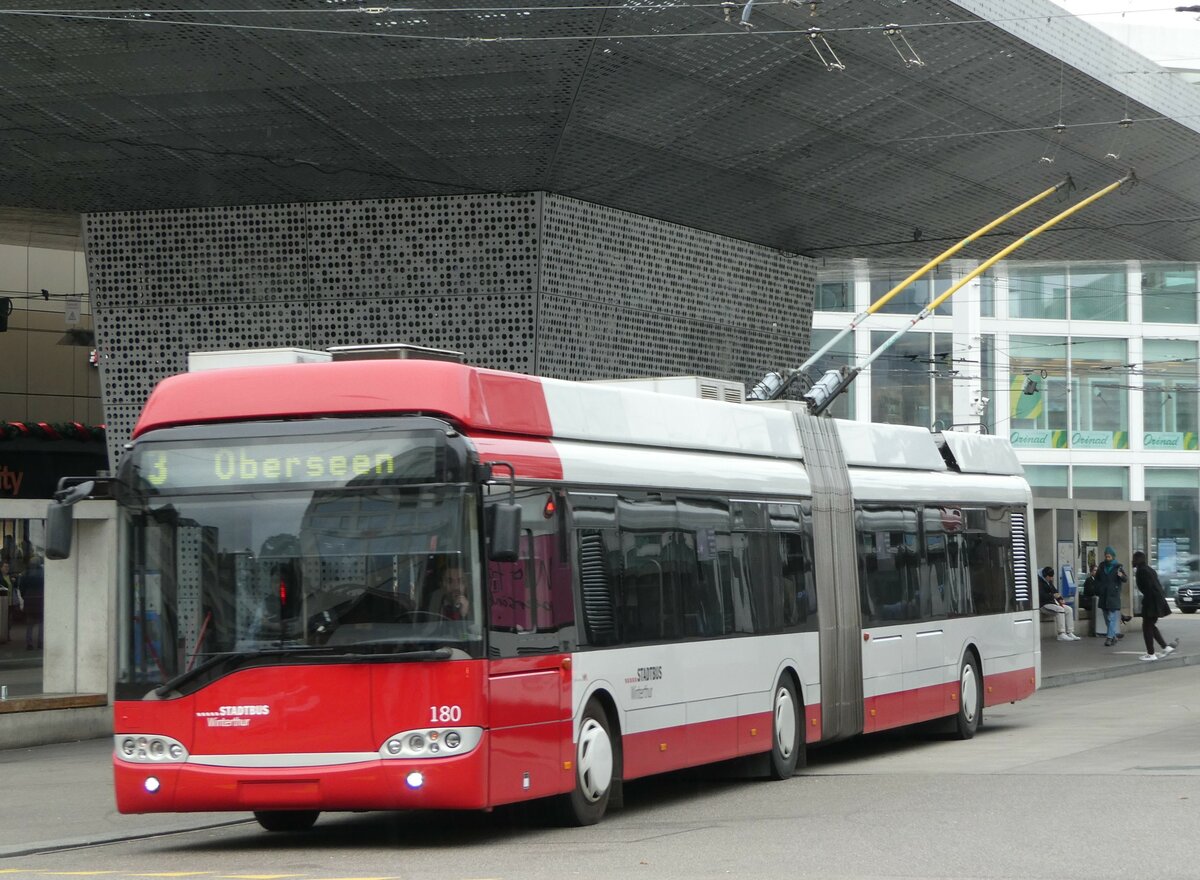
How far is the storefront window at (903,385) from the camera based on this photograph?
5819cm

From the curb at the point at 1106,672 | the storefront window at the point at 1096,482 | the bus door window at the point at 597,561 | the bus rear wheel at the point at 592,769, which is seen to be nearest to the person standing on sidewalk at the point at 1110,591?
the curb at the point at 1106,672

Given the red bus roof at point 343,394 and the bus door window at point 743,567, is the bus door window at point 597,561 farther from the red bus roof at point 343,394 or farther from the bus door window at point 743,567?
the bus door window at point 743,567

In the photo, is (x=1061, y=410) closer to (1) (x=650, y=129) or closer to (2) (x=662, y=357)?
(2) (x=662, y=357)

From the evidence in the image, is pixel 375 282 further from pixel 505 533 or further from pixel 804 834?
pixel 804 834

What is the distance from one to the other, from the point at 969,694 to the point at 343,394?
9334 millimetres

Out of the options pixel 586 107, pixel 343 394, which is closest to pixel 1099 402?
pixel 586 107

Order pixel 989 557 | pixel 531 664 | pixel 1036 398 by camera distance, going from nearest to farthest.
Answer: pixel 531 664
pixel 989 557
pixel 1036 398

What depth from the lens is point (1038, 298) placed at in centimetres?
5881

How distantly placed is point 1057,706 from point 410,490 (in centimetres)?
1351

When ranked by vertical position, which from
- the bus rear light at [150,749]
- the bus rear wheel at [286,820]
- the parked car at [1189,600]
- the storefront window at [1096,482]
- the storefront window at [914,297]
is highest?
the storefront window at [914,297]

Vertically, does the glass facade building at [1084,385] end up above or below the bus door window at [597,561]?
above

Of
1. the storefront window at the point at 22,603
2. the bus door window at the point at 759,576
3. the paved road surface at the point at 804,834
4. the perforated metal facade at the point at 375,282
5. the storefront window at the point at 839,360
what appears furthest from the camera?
the storefront window at the point at 839,360

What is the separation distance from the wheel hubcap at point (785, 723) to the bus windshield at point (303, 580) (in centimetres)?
462

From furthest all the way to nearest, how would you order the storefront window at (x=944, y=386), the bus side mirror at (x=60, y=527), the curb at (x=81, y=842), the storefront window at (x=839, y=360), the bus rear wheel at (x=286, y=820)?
1. the storefront window at (x=944, y=386)
2. the storefront window at (x=839, y=360)
3. the bus rear wheel at (x=286, y=820)
4. the curb at (x=81, y=842)
5. the bus side mirror at (x=60, y=527)
